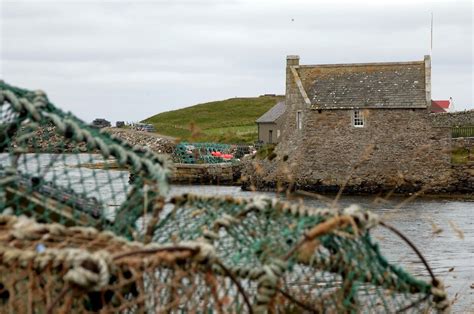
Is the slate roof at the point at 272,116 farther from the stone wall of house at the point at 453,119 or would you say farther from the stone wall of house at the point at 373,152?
the stone wall of house at the point at 453,119

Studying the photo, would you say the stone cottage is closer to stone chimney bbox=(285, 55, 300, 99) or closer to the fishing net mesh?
stone chimney bbox=(285, 55, 300, 99)

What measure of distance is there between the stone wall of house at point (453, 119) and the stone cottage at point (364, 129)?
214 mm

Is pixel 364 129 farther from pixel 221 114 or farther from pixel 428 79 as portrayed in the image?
pixel 221 114

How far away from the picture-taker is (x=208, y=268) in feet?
10.3

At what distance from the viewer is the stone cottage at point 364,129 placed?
29109 millimetres

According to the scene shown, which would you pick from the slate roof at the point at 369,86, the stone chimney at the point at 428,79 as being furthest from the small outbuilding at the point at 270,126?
the stone chimney at the point at 428,79

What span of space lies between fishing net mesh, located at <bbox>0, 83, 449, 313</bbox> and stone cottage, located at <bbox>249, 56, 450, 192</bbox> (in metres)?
25.0

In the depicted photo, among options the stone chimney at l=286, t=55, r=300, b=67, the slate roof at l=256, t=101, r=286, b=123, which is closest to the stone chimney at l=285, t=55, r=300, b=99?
the stone chimney at l=286, t=55, r=300, b=67

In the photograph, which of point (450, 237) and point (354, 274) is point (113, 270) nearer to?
point (354, 274)

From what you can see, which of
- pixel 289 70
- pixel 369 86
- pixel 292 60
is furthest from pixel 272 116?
pixel 369 86

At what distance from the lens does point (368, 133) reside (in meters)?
29.5

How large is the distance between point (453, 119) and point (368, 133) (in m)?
3.04

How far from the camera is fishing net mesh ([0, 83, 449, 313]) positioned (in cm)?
308

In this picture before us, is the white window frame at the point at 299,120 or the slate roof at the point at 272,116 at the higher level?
the slate roof at the point at 272,116
